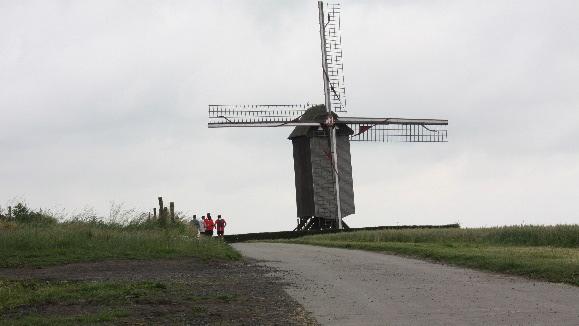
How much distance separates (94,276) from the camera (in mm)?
21797

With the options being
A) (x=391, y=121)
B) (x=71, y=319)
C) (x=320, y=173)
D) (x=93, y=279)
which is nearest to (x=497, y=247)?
(x=93, y=279)

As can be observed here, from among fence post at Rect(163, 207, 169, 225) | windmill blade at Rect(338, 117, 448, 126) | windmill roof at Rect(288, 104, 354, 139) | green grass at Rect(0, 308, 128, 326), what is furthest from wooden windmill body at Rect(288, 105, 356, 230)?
green grass at Rect(0, 308, 128, 326)

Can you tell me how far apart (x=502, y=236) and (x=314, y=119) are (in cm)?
2144

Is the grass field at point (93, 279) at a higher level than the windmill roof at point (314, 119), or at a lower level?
lower

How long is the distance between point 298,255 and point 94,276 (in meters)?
9.96

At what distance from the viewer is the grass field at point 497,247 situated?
69.7 ft

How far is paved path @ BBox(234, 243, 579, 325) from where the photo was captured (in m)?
13.3

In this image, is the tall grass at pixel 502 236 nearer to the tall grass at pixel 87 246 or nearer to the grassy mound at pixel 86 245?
the grassy mound at pixel 86 245

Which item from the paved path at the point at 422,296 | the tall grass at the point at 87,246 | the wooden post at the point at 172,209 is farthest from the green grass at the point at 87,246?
the wooden post at the point at 172,209

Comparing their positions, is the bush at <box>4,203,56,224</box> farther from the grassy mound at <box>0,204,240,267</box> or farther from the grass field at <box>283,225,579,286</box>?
the grass field at <box>283,225,579,286</box>

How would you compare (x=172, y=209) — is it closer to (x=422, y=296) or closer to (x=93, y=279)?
(x=93, y=279)

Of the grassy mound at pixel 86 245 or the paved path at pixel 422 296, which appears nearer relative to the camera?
the paved path at pixel 422 296

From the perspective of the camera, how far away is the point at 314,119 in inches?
2341

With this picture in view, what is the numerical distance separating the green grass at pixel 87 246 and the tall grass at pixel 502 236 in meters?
13.4
